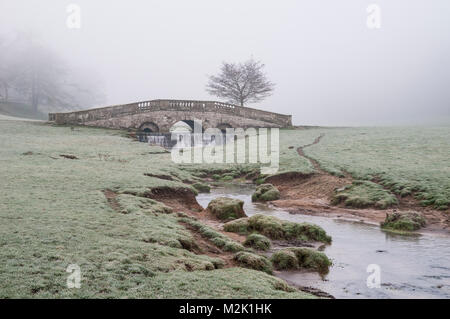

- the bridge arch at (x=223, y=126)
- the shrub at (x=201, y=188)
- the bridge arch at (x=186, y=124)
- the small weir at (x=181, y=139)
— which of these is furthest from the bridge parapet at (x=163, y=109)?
the shrub at (x=201, y=188)

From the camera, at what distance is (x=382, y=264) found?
12.6 m

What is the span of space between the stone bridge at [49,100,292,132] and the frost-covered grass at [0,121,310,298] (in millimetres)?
35691

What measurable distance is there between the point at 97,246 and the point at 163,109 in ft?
167

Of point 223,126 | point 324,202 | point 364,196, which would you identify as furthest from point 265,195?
point 223,126

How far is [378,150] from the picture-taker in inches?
1496

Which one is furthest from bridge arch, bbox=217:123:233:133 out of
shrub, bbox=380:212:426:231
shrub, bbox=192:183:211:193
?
shrub, bbox=380:212:426:231

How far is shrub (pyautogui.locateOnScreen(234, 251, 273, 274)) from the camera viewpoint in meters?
11.6

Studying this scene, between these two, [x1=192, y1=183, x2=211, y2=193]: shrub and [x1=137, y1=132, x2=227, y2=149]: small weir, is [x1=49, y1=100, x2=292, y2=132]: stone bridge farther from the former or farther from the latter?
[x1=192, y1=183, x2=211, y2=193]: shrub

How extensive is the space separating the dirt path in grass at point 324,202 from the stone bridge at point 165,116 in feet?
105

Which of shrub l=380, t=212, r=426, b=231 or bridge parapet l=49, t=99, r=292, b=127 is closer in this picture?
A: shrub l=380, t=212, r=426, b=231

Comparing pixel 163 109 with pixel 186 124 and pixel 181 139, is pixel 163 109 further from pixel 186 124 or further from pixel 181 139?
pixel 181 139

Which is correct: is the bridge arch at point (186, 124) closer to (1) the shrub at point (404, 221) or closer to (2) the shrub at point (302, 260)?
(1) the shrub at point (404, 221)

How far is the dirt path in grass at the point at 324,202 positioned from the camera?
19.2 meters
